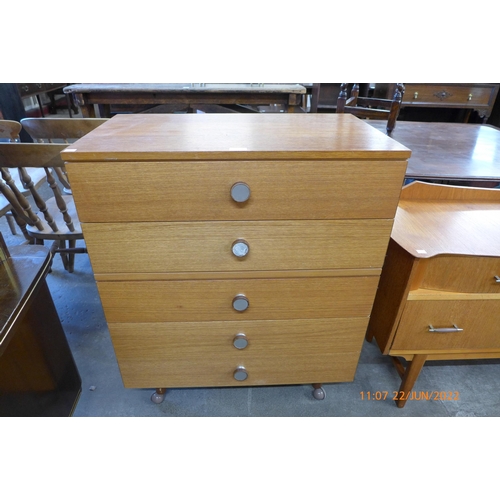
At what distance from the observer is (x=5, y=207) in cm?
150

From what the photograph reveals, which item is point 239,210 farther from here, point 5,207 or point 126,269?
point 5,207

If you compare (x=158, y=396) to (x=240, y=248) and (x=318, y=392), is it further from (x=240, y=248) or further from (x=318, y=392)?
(x=240, y=248)

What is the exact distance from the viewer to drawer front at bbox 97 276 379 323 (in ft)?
2.95

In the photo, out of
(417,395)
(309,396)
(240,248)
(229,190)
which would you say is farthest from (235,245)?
(417,395)

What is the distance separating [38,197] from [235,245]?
999mm

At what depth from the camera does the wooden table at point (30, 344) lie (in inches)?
33.9

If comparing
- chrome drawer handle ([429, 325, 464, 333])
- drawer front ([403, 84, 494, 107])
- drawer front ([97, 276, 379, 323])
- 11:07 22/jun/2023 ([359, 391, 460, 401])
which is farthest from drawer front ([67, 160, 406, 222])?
drawer front ([403, 84, 494, 107])

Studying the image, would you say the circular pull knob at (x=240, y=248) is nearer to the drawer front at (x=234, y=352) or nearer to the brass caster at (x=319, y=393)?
the drawer front at (x=234, y=352)

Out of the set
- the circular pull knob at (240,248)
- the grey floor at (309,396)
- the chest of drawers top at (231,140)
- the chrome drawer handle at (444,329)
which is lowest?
the grey floor at (309,396)

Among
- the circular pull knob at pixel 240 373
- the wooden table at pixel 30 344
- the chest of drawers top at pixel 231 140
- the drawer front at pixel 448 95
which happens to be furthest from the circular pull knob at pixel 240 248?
the drawer front at pixel 448 95

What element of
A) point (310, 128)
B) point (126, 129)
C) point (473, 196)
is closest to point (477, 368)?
point (473, 196)

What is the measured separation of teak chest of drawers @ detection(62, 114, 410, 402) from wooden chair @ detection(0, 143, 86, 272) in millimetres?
406

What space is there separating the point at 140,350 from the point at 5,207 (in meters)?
1.03

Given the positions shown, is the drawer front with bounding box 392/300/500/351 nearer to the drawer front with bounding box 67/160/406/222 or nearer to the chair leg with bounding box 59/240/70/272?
the drawer front with bounding box 67/160/406/222
